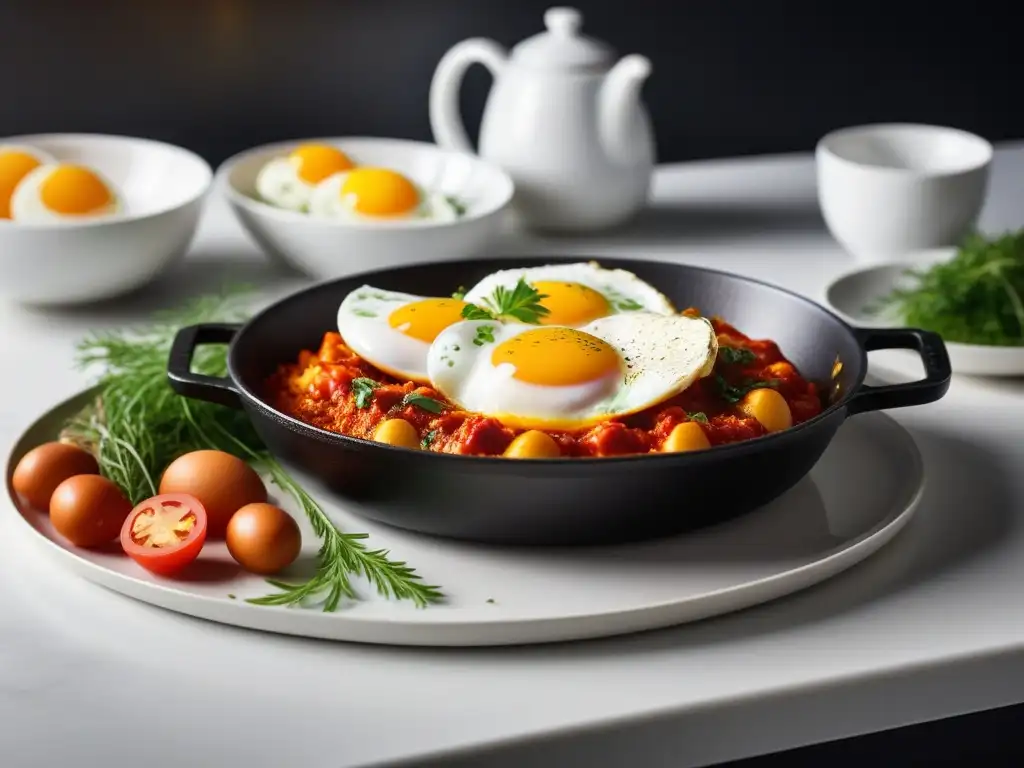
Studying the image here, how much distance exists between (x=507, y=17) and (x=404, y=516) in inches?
83.6

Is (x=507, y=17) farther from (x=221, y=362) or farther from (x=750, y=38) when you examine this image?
(x=221, y=362)

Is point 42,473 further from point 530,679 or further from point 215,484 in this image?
point 530,679

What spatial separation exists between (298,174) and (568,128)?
51cm

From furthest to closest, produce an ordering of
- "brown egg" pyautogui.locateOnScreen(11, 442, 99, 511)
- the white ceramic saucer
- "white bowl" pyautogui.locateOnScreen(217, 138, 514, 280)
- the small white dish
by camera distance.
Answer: "white bowl" pyautogui.locateOnScreen(217, 138, 514, 280), the small white dish, "brown egg" pyautogui.locateOnScreen(11, 442, 99, 511), the white ceramic saucer

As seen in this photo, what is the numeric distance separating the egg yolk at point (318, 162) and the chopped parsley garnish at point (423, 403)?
45.5 inches

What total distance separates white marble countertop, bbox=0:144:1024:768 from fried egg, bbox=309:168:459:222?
103 centimetres

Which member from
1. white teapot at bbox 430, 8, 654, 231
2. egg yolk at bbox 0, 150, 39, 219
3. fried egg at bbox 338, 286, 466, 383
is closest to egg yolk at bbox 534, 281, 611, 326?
fried egg at bbox 338, 286, 466, 383

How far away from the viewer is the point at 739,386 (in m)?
1.54

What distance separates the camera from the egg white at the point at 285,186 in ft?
8.16

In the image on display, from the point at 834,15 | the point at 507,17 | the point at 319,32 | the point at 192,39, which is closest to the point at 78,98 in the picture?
the point at 192,39

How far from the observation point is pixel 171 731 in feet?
3.74

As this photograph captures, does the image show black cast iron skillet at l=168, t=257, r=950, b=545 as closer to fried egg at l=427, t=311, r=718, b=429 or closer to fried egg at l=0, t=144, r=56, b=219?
fried egg at l=427, t=311, r=718, b=429

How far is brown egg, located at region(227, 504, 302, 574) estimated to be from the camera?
1.33 metres

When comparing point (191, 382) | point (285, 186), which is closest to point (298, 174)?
point (285, 186)
